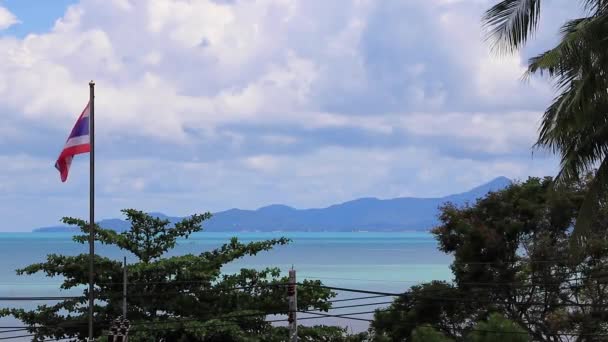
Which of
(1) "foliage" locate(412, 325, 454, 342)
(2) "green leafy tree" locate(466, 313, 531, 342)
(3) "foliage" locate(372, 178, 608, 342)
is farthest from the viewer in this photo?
(3) "foliage" locate(372, 178, 608, 342)

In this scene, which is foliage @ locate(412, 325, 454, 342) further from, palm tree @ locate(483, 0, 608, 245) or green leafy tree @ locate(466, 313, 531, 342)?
palm tree @ locate(483, 0, 608, 245)

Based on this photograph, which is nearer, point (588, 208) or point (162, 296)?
point (588, 208)

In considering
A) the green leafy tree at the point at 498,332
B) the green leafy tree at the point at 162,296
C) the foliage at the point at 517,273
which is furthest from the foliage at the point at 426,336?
the foliage at the point at 517,273

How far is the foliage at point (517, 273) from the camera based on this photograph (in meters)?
32.2

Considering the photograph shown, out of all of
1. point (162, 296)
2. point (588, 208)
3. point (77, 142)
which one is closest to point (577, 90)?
point (588, 208)

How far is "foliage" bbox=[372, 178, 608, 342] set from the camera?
106 ft

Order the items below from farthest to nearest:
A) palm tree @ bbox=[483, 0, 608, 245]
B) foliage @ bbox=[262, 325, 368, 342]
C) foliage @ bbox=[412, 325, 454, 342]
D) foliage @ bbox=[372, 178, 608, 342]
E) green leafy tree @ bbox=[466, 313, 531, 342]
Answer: foliage @ bbox=[372, 178, 608, 342] → foliage @ bbox=[262, 325, 368, 342] → foliage @ bbox=[412, 325, 454, 342] → green leafy tree @ bbox=[466, 313, 531, 342] → palm tree @ bbox=[483, 0, 608, 245]

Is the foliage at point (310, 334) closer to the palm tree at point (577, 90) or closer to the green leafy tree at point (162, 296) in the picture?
the green leafy tree at point (162, 296)

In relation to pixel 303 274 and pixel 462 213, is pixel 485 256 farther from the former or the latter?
pixel 303 274

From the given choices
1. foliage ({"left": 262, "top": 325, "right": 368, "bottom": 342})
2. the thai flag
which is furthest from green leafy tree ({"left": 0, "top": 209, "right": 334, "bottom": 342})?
the thai flag

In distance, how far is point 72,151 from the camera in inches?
702

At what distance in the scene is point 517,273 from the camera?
33.5 m

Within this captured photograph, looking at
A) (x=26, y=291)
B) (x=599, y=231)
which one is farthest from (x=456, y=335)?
(x=26, y=291)

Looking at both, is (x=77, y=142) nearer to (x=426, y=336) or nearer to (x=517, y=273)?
(x=426, y=336)
